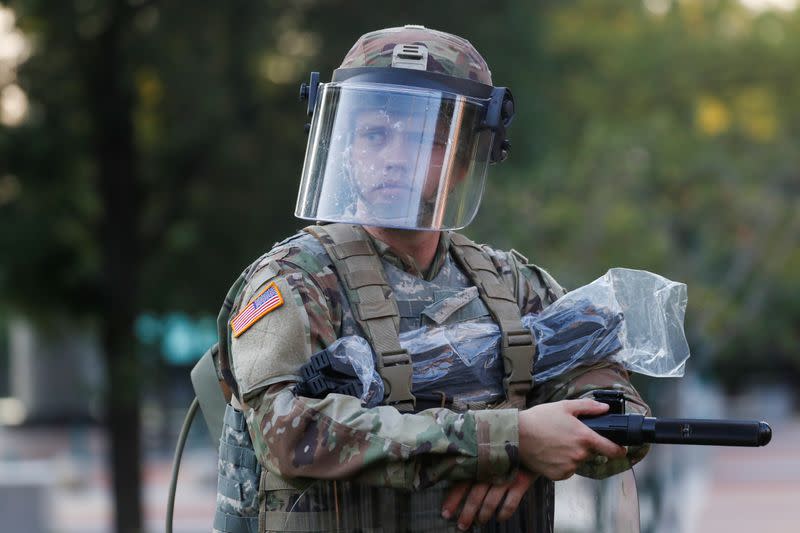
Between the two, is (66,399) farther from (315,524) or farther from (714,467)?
(315,524)

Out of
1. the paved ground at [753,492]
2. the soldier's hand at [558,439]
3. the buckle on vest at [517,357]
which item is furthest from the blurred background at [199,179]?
the soldier's hand at [558,439]

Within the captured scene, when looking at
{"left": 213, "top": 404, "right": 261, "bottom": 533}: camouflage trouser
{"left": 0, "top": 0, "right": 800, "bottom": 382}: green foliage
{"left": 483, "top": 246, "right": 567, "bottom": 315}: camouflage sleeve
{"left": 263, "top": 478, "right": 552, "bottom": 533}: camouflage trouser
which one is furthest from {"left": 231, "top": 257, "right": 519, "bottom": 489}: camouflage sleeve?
{"left": 0, "top": 0, "right": 800, "bottom": 382}: green foliage

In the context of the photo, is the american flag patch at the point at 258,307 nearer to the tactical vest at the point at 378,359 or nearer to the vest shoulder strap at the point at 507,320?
the tactical vest at the point at 378,359

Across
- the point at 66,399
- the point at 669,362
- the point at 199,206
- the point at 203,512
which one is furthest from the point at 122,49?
the point at 66,399

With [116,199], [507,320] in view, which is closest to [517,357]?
[507,320]

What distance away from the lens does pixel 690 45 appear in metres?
18.6

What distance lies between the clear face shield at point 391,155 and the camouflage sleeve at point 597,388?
437 millimetres

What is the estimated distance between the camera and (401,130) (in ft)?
9.44

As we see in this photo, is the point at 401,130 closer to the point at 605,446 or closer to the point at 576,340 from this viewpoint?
the point at 576,340

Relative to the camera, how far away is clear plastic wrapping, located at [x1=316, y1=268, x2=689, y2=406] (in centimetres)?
277

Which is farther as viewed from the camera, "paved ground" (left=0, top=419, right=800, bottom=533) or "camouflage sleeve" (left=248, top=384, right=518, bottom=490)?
"paved ground" (left=0, top=419, right=800, bottom=533)

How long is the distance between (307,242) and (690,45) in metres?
16.7

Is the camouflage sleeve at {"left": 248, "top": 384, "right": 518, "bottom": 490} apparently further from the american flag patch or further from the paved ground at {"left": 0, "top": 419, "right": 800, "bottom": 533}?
the paved ground at {"left": 0, "top": 419, "right": 800, "bottom": 533}

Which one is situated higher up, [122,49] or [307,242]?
[122,49]
